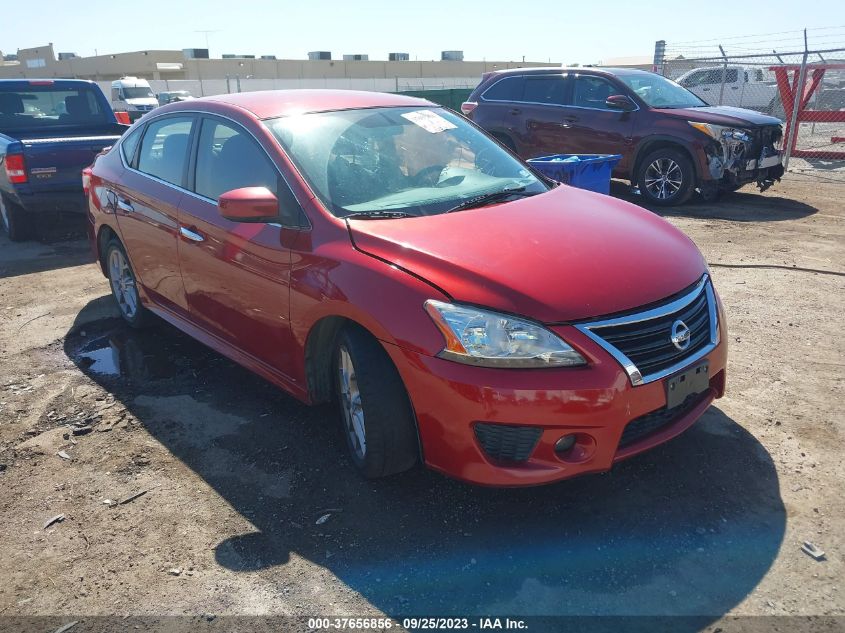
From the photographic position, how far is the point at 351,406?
3340mm

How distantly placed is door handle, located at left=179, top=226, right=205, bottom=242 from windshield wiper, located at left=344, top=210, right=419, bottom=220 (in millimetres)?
1164

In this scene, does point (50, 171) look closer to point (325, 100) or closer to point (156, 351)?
point (156, 351)

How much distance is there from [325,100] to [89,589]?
2.86 metres

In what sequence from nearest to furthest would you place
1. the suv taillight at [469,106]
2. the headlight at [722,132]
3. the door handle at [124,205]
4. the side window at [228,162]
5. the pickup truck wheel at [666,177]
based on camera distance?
the side window at [228,162] → the door handle at [124,205] → the headlight at [722,132] → the pickup truck wheel at [666,177] → the suv taillight at [469,106]

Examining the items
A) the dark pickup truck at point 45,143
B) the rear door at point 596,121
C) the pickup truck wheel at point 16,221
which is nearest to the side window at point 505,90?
the rear door at point 596,121

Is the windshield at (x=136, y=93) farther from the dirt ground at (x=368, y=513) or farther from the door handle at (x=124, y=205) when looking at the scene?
the dirt ground at (x=368, y=513)

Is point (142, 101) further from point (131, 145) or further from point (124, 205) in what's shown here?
point (124, 205)

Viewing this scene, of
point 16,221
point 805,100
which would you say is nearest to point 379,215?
point 16,221

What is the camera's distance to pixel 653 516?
2.99 m

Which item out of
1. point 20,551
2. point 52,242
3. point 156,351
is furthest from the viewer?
point 52,242

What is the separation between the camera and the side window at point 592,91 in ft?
32.4

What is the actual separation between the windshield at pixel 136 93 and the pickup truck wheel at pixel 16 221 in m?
22.9

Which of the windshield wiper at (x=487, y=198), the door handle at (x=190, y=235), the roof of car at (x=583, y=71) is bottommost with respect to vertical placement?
the door handle at (x=190, y=235)

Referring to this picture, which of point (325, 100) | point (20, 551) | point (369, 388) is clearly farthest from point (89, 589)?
point (325, 100)
